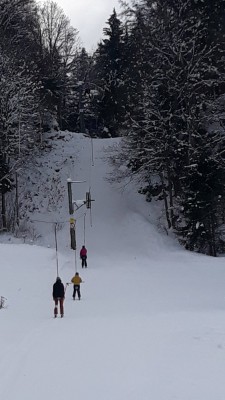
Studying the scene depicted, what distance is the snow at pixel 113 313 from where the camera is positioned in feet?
26.9

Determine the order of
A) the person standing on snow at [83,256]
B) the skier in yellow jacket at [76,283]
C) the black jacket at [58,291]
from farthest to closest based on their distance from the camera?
the person standing on snow at [83,256]
the skier in yellow jacket at [76,283]
the black jacket at [58,291]

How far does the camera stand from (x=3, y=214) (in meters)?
32.9

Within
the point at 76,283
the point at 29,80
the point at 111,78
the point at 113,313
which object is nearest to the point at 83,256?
the point at 76,283

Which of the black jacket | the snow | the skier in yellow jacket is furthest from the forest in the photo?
the black jacket

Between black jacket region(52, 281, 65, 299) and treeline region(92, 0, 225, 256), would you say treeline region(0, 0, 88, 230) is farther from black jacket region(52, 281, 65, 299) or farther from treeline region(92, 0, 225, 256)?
black jacket region(52, 281, 65, 299)

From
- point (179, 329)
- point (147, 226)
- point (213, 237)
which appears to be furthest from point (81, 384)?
point (147, 226)

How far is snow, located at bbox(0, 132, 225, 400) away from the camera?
8.20 metres

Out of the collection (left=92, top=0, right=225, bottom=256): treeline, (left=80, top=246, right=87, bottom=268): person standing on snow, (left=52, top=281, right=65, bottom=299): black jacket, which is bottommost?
(left=80, top=246, right=87, bottom=268): person standing on snow

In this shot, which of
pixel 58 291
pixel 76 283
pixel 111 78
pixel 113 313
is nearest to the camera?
pixel 58 291

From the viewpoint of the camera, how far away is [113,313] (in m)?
16.1

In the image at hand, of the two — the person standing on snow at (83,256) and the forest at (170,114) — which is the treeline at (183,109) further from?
the person standing on snow at (83,256)

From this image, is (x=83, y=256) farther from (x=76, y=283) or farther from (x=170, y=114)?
(x=170, y=114)

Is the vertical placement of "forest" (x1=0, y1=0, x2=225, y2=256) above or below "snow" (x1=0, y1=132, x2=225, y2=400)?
above

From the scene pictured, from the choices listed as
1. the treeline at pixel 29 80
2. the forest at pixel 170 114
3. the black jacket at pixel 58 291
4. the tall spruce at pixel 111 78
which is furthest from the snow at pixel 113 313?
the tall spruce at pixel 111 78
